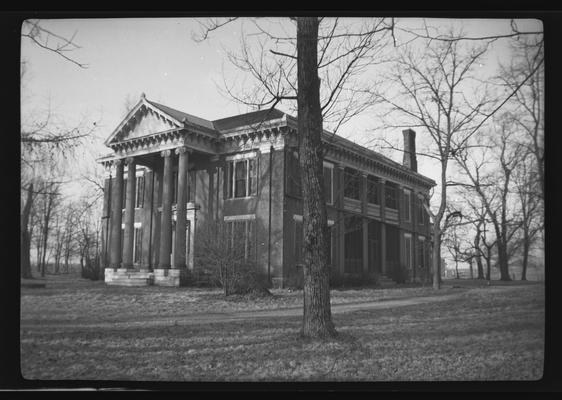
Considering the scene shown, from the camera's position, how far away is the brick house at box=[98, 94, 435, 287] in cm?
594

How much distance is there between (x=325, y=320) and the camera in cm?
543

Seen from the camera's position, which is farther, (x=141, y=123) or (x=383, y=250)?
(x=383, y=250)

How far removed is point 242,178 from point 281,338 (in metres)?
2.46

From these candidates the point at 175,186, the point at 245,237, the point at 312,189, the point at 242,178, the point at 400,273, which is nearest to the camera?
the point at 312,189

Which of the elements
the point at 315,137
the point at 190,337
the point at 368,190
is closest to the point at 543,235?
the point at 368,190

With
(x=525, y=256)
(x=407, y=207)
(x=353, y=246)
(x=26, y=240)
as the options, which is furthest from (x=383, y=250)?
(x=26, y=240)

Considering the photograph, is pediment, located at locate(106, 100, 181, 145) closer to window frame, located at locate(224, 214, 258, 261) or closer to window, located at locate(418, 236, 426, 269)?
window frame, located at locate(224, 214, 258, 261)

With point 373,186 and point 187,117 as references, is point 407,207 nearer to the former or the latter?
point 373,186

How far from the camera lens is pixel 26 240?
16.7ft

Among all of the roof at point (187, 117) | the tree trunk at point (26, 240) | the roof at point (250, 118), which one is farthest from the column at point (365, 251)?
the tree trunk at point (26, 240)

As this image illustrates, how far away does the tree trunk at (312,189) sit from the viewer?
5.47m

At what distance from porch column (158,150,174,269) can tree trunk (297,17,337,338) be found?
2.10 m

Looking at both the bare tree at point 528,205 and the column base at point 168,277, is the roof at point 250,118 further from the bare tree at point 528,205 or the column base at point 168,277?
the bare tree at point 528,205

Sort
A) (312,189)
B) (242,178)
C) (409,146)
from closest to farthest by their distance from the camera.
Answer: (312,189), (409,146), (242,178)
